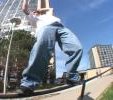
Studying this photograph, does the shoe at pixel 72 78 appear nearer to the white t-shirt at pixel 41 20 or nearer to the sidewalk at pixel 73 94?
the sidewalk at pixel 73 94

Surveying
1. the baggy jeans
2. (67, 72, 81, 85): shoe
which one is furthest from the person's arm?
(67, 72, 81, 85): shoe

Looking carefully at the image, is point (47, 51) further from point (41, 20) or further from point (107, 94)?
point (107, 94)

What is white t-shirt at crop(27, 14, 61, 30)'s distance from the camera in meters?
5.41

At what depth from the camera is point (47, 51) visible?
5191 millimetres

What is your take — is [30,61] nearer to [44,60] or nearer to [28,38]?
[44,60]

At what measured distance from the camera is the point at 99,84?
549cm

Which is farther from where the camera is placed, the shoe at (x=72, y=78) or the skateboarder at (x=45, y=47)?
the shoe at (x=72, y=78)

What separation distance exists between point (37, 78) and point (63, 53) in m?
0.69

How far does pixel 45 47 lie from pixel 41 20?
574 mm

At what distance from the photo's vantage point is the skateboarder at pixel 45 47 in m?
5.00

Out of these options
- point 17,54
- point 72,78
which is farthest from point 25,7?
point 17,54

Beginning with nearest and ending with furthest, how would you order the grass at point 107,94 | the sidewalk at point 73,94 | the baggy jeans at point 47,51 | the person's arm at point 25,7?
the grass at point 107,94, the sidewalk at point 73,94, the baggy jeans at point 47,51, the person's arm at point 25,7

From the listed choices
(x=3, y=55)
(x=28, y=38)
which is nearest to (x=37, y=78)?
(x=3, y=55)

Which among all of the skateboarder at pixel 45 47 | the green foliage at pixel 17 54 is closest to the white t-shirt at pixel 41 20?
the skateboarder at pixel 45 47
